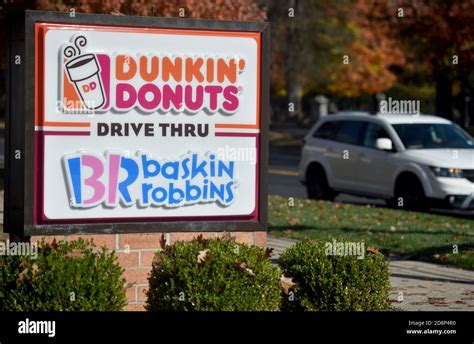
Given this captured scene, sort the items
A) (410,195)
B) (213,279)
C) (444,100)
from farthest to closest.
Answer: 1. (444,100)
2. (410,195)
3. (213,279)

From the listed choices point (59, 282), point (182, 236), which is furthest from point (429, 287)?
point (59, 282)

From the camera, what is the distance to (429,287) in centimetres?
1075

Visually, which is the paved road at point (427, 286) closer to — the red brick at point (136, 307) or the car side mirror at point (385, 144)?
the red brick at point (136, 307)

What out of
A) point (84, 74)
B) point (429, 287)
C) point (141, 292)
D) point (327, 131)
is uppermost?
point (327, 131)

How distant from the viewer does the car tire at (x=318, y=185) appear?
68.9 feet

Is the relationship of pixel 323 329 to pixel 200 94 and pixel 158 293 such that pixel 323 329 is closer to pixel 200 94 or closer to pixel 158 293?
pixel 158 293

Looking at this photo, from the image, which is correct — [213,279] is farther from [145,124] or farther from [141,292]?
[145,124]

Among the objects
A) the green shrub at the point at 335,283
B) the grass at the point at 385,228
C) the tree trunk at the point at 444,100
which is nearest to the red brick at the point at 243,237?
the green shrub at the point at 335,283

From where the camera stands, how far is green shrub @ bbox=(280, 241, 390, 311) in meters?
7.67

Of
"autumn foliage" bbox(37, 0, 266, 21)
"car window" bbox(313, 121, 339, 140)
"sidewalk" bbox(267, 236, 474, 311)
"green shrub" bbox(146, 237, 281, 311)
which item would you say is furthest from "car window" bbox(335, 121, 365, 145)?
"green shrub" bbox(146, 237, 281, 311)

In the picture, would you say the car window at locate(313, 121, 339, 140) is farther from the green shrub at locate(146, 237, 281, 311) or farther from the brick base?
the green shrub at locate(146, 237, 281, 311)

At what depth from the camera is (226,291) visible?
6875 millimetres

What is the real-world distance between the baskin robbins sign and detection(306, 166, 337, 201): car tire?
1301cm

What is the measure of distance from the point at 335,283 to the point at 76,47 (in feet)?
7.91
